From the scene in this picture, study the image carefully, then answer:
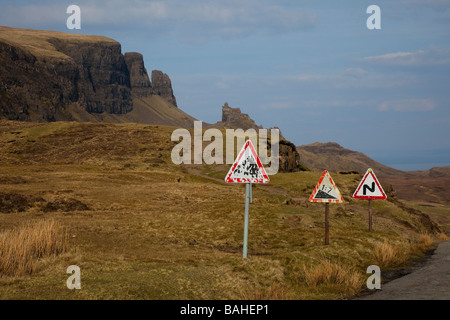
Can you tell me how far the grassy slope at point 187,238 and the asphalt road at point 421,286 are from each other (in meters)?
0.99

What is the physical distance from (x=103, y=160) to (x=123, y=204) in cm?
4284

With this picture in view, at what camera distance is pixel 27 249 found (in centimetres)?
1379

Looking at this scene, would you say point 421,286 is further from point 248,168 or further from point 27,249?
point 27,249

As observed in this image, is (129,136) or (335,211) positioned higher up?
(129,136)

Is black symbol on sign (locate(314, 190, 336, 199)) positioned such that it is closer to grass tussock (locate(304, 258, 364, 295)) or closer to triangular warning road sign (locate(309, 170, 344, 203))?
triangular warning road sign (locate(309, 170, 344, 203))

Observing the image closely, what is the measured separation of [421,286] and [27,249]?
11833 millimetres

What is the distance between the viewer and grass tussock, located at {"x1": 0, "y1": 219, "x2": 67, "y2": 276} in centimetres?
1255

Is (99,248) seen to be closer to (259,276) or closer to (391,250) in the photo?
(259,276)

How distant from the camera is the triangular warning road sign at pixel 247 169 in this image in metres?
14.9

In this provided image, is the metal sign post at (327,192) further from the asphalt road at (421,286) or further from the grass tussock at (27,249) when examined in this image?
the grass tussock at (27,249)

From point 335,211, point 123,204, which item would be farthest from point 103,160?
point 335,211

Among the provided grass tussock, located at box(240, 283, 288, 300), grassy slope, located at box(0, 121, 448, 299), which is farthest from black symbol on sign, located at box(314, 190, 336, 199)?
grass tussock, located at box(240, 283, 288, 300)

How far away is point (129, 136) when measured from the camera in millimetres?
96312
